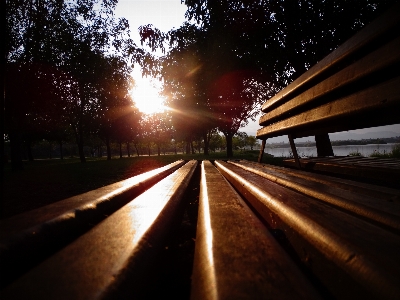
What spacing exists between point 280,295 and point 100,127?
3579 cm

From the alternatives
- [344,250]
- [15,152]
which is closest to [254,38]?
[344,250]

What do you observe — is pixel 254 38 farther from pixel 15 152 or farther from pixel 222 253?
pixel 15 152

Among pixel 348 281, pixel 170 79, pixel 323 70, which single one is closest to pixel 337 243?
pixel 348 281

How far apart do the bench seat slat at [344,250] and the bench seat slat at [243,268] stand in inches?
3.6

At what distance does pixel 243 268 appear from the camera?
1.60ft

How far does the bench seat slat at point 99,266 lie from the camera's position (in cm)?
41

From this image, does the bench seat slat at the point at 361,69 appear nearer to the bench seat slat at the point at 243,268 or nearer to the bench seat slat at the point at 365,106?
the bench seat slat at the point at 365,106

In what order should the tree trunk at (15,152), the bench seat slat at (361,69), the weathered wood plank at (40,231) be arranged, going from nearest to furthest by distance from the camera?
1. the weathered wood plank at (40,231)
2. the bench seat slat at (361,69)
3. the tree trunk at (15,152)

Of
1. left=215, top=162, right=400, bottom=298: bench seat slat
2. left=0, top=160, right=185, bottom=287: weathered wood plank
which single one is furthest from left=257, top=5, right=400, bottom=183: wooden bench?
left=0, top=160, right=185, bottom=287: weathered wood plank

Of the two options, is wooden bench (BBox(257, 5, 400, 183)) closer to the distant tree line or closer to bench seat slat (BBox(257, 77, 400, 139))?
bench seat slat (BBox(257, 77, 400, 139))

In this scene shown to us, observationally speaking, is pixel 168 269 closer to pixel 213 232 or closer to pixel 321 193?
pixel 213 232

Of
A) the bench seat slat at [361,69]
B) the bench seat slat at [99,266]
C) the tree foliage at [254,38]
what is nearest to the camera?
the bench seat slat at [99,266]

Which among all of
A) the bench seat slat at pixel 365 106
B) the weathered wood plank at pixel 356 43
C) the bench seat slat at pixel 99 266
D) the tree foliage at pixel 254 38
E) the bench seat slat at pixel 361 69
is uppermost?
the tree foliage at pixel 254 38

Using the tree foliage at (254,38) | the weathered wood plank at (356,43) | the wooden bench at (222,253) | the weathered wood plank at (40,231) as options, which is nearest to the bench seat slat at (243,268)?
the wooden bench at (222,253)
